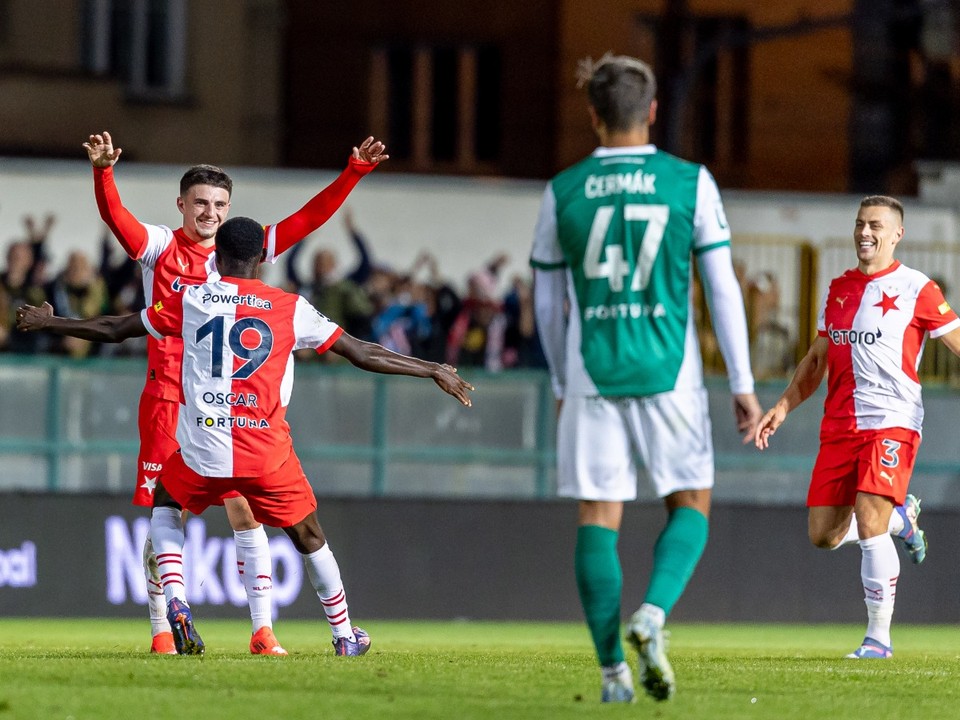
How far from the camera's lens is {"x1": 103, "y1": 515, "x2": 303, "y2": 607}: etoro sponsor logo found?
16.9m

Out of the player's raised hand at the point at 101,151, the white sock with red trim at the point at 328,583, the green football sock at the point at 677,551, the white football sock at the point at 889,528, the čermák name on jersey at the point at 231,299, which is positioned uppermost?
the player's raised hand at the point at 101,151

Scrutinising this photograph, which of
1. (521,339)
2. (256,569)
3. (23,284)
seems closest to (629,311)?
(256,569)

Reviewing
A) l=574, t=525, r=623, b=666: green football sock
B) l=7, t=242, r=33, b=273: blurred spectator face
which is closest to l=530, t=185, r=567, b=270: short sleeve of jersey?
l=574, t=525, r=623, b=666: green football sock

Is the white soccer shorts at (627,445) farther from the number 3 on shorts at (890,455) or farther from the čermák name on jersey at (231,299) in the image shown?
the number 3 on shorts at (890,455)

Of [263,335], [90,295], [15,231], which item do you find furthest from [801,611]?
[263,335]

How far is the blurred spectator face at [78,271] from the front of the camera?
19812mm

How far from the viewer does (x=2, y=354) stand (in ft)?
61.0

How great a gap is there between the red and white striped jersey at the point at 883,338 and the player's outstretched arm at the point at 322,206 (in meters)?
2.61

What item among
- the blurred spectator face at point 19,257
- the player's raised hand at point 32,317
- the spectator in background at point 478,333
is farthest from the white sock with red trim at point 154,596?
the spectator in background at point 478,333

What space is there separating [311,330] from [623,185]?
206 cm

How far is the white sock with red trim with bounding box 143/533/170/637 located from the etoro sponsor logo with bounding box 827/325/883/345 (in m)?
3.72

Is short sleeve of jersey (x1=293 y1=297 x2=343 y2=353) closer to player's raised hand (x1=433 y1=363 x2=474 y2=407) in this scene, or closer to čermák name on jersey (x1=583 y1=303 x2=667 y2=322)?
player's raised hand (x1=433 y1=363 x2=474 y2=407)

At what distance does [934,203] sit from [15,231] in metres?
10.3

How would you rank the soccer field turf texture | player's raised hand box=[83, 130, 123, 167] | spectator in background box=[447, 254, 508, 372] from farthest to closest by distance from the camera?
spectator in background box=[447, 254, 508, 372] < player's raised hand box=[83, 130, 123, 167] < the soccer field turf texture
